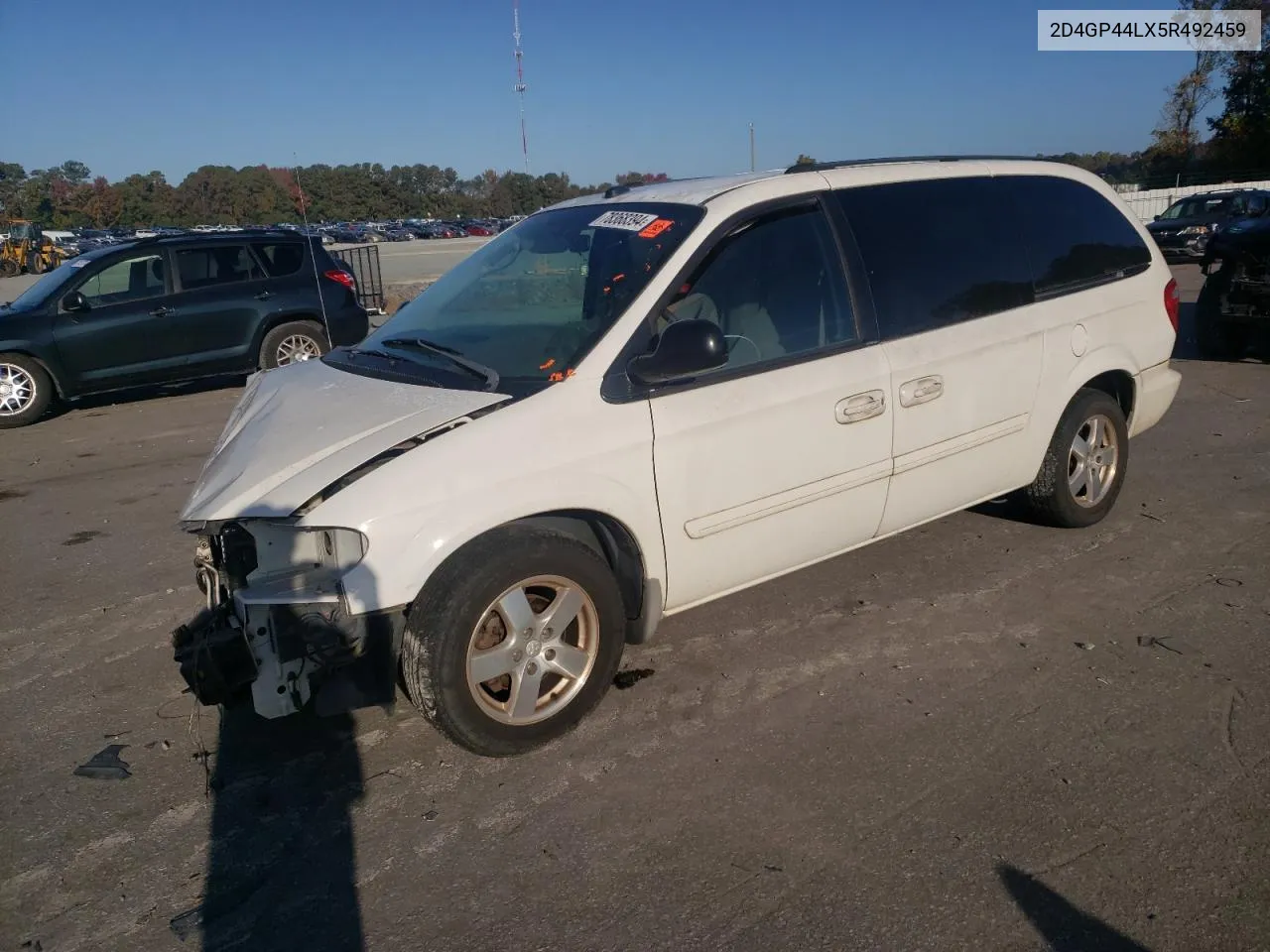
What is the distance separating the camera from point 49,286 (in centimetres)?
994

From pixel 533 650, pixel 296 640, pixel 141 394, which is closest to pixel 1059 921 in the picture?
pixel 533 650

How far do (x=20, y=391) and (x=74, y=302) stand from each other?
102 cm

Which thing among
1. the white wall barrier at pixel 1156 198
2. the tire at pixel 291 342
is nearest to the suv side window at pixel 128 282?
the tire at pixel 291 342

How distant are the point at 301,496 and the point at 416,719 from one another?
3.49 ft

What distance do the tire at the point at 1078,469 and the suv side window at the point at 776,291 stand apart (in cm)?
156

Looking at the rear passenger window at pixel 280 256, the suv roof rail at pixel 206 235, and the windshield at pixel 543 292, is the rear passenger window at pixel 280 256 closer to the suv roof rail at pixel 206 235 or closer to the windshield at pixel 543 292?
the suv roof rail at pixel 206 235

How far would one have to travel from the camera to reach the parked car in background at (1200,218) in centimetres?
2102

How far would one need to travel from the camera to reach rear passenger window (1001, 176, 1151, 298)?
4672 millimetres

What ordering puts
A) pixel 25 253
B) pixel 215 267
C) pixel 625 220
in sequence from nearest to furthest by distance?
pixel 625 220 → pixel 215 267 → pixel 25 253

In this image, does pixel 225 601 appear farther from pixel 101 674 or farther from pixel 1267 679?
pixel 1267 679

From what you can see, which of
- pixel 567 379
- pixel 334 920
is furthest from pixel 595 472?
pixel 334 920

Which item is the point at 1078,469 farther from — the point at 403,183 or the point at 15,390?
the point at 403,183

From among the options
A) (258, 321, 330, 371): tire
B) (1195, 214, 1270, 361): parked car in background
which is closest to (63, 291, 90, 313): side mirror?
(258, 321, 330, 371): tire

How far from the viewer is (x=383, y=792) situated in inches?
125
